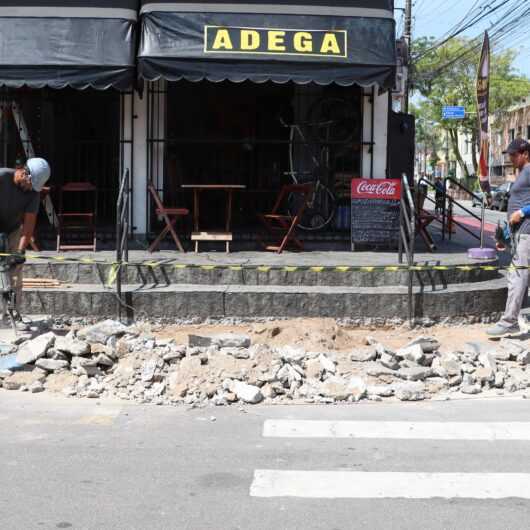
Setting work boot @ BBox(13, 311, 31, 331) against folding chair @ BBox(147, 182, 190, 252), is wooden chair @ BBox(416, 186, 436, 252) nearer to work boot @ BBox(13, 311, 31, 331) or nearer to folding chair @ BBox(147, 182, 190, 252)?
folding chair @ BBox(147, 182, 190, 252)

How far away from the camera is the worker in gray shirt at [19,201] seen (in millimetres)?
8602

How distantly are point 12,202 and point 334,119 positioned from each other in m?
6.36

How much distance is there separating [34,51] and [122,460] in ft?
25.1

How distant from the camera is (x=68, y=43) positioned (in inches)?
450

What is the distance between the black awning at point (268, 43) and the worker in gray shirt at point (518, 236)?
2791mm

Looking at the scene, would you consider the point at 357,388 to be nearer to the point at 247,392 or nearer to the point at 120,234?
the point at 247,392

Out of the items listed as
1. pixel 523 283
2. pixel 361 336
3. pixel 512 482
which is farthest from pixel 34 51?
pixel 512 482

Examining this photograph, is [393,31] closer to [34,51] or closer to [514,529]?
[34,51]

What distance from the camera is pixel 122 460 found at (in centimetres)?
530

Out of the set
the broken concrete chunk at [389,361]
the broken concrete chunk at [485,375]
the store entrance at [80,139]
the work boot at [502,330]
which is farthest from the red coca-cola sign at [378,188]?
the broken concrete chunk at [485,375]

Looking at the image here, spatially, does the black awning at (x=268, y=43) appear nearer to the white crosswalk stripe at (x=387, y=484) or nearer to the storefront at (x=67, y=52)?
the storefront at (x=67, y=52)

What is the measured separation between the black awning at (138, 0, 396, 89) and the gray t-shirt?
3085 mm

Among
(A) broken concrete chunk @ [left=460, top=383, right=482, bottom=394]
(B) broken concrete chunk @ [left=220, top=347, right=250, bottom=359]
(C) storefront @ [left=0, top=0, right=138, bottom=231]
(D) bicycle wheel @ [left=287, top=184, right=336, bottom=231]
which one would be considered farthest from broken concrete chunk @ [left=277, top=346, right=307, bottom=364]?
(D) bicycle wheel @ [left=287, top=184, right=336, bottom=231]

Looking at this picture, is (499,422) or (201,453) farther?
(499,422)
